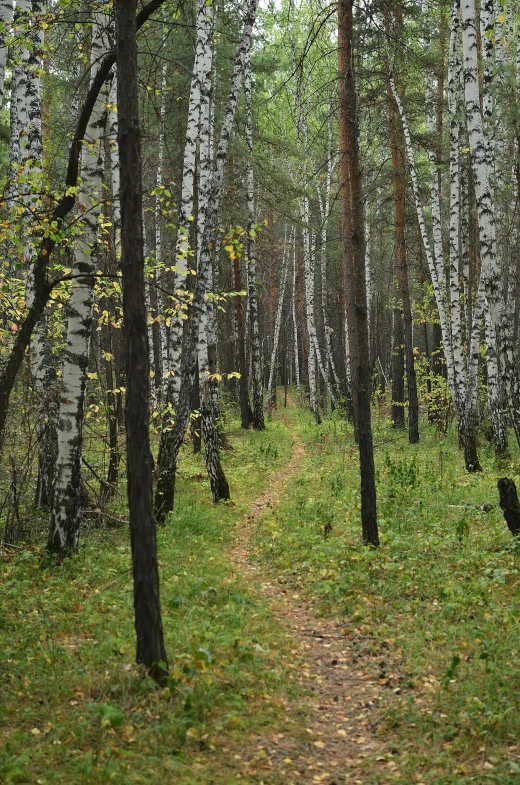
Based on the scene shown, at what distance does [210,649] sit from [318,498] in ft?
21.3

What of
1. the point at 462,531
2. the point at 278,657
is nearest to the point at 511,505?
the point at 462,531

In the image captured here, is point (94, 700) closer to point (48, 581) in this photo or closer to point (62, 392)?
point (48, 581)

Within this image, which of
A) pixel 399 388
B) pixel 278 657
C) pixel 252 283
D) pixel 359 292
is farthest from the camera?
pixel 252 283

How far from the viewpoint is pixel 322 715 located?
16.1ft

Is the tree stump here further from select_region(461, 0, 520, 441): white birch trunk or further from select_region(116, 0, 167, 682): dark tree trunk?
select_region(116, 0, 167, 682): dark tree trunk

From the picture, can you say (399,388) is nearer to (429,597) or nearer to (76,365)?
(429,597)

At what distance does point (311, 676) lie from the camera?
551 centimetres

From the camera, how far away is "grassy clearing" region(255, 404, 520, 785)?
424 cm

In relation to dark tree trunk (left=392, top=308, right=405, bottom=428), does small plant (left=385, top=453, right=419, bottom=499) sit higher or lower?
lower

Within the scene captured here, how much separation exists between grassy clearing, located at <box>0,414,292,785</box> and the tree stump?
3.51 m

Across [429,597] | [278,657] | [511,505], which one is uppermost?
[511,505]

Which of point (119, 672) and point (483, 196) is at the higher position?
point (483, 196)

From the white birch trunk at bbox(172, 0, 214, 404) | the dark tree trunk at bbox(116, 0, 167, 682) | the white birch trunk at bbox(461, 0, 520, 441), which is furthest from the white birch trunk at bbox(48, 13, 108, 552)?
the white birch trunk at bbox(461, 0, 520, 441)

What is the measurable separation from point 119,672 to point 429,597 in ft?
11.6
